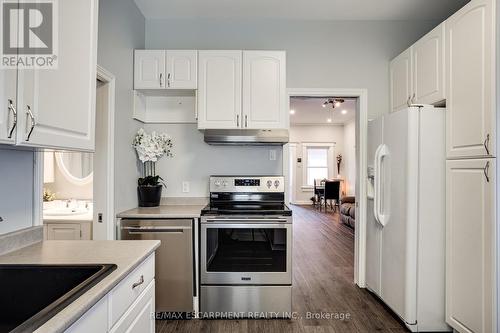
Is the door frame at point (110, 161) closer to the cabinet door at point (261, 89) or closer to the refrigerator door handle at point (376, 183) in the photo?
the cabinet door at point (261, 89)

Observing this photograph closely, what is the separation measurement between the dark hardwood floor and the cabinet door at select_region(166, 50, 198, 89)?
207 cm

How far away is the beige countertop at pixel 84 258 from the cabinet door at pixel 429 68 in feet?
7.63

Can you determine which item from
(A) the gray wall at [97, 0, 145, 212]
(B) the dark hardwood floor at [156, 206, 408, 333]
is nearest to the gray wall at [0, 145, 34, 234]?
(A) the gray wall at [97, 0, 145, 212]

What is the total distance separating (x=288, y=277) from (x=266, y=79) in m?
1.76

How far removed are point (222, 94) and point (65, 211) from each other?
1789 mm

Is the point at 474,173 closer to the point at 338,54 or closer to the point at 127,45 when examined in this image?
the point at 338,54

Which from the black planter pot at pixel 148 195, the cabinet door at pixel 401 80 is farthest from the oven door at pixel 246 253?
the cabinet door at pixel 401 80

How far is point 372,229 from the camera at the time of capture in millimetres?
2848

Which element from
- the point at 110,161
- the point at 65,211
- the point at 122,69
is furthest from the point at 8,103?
the point at 65,211

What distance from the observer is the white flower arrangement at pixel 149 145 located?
2.75 meters

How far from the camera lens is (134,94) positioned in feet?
9.14

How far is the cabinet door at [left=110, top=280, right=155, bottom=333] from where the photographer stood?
1.17 m

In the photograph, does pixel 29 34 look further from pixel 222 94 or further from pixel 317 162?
pixel 317 162

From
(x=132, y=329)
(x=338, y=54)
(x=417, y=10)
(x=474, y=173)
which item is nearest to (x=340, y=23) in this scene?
(x=338, y=54)
